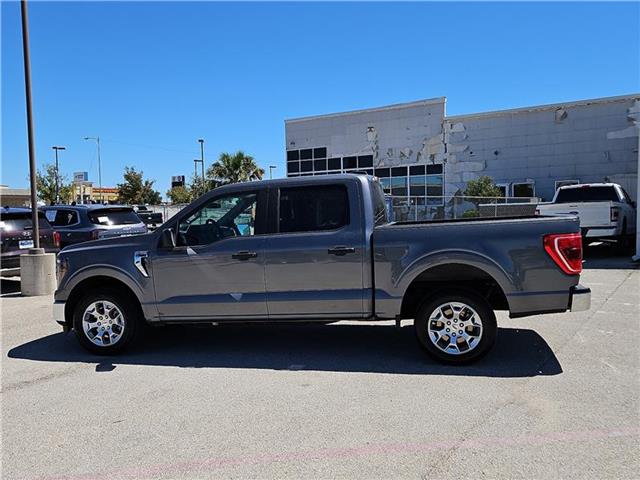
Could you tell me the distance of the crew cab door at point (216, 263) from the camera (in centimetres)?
564

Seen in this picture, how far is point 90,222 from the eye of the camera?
12773 mm

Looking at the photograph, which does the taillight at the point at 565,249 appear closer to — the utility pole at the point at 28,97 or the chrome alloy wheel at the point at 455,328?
the chrome alloy wheel at the point at 455,328

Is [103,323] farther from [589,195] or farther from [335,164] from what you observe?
[335,164]

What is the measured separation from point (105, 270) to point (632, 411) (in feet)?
17.4

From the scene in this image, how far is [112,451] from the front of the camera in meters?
3.69

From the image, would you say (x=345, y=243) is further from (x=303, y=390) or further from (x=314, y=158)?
(x=314, y=158)

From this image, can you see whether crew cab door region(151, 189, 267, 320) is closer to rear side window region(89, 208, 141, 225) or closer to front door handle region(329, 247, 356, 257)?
front door handle region(329, 247, 356, 257)

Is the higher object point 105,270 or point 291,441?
point 105,270

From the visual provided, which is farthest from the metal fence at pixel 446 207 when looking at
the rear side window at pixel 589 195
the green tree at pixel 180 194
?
the green tree at pixel 180 194

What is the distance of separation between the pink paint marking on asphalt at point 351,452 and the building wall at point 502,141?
21.5 m

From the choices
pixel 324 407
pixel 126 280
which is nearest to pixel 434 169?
pixel 126 280

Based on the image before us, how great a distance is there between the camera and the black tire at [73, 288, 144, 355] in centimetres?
597

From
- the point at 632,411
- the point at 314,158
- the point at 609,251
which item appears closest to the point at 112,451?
the point at 632,411

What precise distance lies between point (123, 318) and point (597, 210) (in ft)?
40.1
